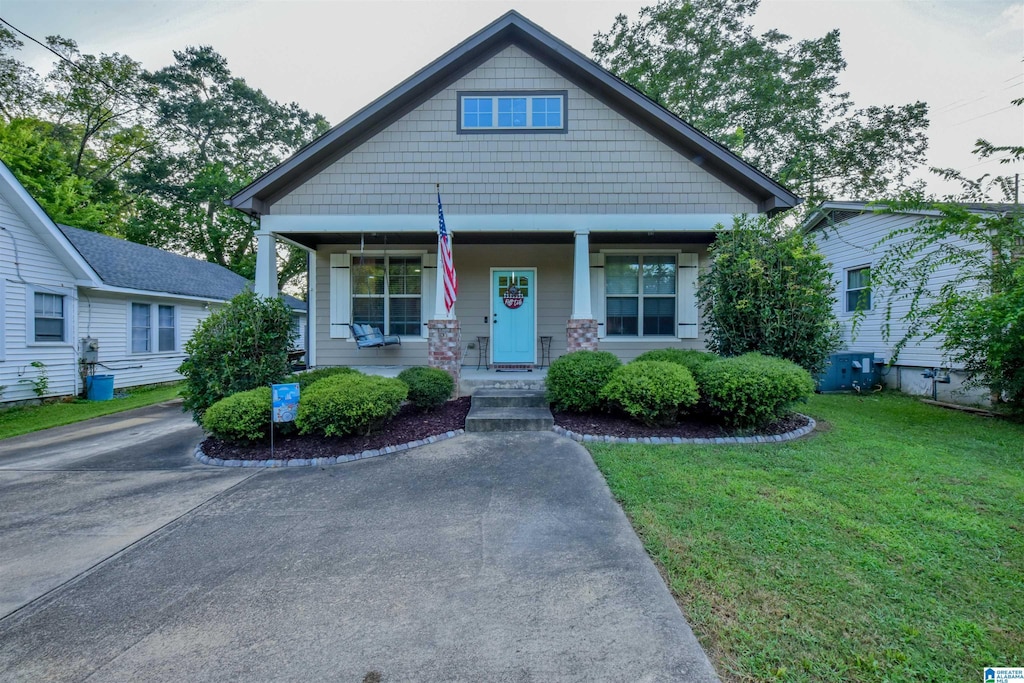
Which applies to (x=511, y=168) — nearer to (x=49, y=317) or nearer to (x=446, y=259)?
(x=446, y=259)

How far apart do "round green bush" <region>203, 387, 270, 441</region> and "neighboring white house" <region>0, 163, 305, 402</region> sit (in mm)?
2640

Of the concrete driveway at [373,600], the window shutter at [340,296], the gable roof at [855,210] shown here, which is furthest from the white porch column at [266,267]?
the gable roof at [855,210]

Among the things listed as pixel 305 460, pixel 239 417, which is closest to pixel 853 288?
pixel 305 460

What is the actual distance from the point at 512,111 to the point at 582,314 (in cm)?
395

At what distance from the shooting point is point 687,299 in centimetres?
887

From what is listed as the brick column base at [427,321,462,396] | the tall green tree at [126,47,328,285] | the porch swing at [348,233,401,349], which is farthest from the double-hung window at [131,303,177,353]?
the tall green tree at [126,47,328,285]

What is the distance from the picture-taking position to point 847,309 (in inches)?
439

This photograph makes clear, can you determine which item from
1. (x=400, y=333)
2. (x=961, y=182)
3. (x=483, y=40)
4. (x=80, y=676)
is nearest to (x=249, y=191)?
(x=400, y=333)

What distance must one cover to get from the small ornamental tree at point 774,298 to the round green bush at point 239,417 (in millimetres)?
6564

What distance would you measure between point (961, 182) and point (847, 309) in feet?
16.2

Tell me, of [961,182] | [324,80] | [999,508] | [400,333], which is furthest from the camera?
[324,80]

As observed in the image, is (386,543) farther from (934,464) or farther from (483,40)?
(483,40)

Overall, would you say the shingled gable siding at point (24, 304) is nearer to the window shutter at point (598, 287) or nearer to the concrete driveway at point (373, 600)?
the concrete driveway at point (373, 600)

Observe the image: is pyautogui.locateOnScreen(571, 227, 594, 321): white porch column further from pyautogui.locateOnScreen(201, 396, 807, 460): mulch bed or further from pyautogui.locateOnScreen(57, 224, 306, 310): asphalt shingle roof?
pyautogui.locateOnScreen(57, 224, 306, 310): asphalt shingle roof
